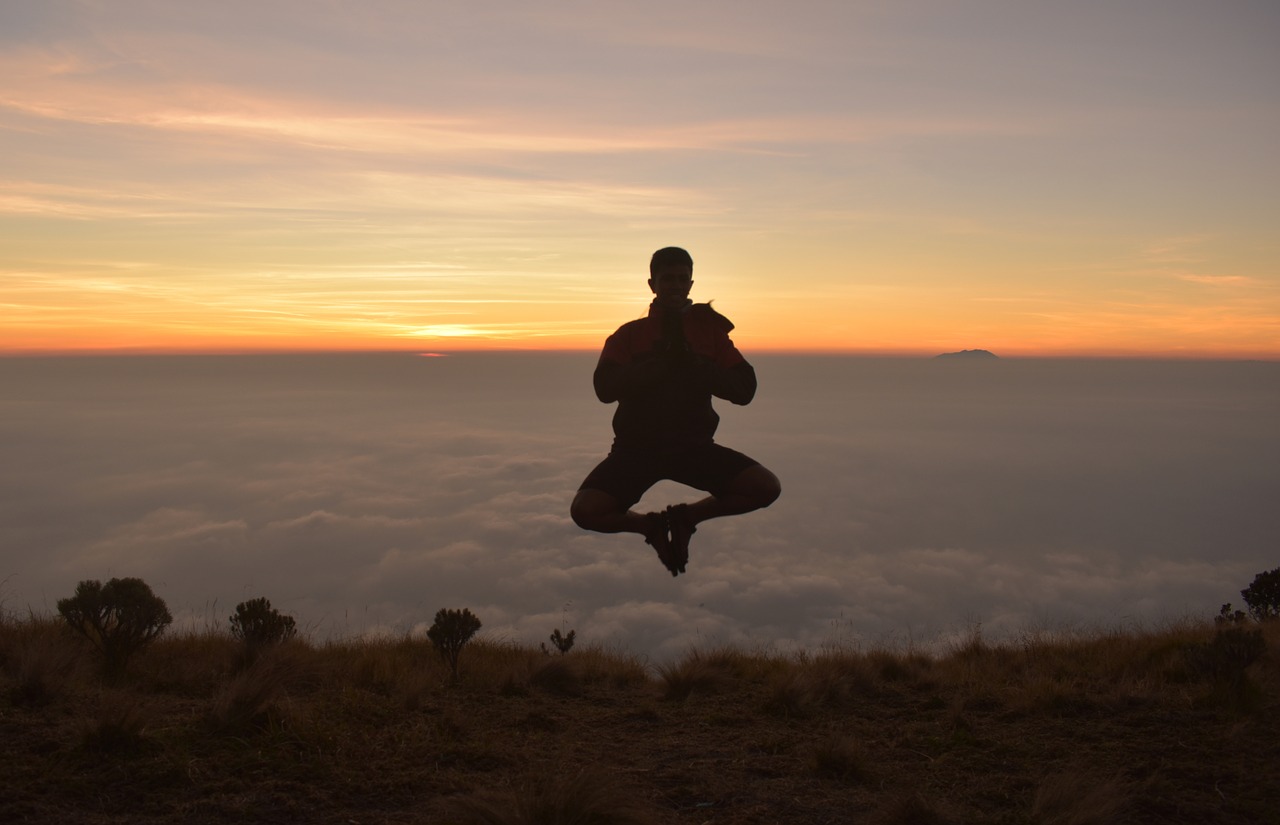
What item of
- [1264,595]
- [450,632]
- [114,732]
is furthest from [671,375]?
[1264,595]

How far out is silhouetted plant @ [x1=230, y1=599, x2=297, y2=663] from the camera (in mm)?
9414

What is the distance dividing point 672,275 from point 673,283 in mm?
59

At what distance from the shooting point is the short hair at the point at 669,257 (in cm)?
610

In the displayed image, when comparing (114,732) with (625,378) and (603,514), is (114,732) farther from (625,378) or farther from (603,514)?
(625,378)

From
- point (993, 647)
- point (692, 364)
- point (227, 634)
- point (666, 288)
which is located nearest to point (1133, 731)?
point (993, 647)

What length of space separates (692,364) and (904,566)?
164551mm

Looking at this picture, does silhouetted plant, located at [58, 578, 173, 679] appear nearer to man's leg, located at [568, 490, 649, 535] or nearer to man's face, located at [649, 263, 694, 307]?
man's leg, located at [568, 490, 649, 535]

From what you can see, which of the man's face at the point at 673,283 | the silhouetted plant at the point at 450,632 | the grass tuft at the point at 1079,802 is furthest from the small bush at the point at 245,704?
the grass tuft at the point at 1079,802

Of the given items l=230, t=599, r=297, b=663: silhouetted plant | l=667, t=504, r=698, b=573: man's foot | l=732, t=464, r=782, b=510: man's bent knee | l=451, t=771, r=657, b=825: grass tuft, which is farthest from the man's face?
l=230, t=599, r=297, b=663: silhouetted plant

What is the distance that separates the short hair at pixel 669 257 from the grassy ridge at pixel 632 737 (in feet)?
11.9

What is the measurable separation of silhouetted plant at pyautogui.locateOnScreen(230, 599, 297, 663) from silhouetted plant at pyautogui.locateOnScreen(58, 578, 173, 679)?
0.91m

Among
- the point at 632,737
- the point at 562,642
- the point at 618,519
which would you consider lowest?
the point at 562,642

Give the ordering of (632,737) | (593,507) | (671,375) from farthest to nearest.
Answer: (632,737)
(671,375)
(593,507)

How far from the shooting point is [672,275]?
19.9 feet
